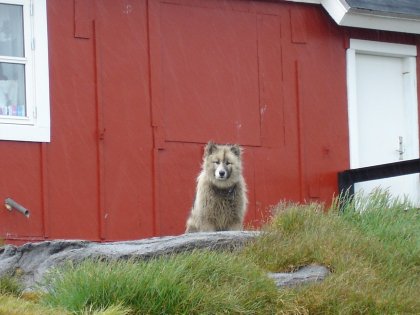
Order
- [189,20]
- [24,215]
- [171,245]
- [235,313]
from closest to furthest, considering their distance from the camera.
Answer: [235,313]
[171,245]
[24,215]
[189,20]

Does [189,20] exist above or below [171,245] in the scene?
above

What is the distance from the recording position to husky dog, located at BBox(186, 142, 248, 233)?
15203 mm

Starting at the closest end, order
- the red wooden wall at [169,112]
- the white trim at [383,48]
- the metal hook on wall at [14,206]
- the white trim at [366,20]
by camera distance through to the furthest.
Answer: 1. the metal hook on wall at [14,206]
2. the red wooden wall at [169,112]
3. the white trim at [366,20]
4. the white trim at [383,48]

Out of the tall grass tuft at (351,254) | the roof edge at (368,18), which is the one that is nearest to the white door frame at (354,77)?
the roof edge at (368,18)

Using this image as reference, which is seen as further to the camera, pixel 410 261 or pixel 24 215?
pixel 24 215

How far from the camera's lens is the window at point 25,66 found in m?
15.2

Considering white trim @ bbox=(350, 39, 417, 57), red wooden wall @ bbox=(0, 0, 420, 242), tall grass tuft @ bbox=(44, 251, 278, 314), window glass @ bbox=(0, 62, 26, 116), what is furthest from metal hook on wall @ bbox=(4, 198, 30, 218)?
white trim @ bbox=(350, 39, 417, 57)

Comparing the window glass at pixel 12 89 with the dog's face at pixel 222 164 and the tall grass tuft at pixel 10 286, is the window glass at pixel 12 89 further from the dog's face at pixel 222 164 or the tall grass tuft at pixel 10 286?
the tall grass tuft at pixel 10 286

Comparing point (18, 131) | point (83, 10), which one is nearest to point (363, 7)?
point (83, 10)

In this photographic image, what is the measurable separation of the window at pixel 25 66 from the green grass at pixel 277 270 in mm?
3870

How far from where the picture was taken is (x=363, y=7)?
58.0 feet

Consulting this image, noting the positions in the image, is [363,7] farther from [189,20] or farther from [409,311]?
[409,311]

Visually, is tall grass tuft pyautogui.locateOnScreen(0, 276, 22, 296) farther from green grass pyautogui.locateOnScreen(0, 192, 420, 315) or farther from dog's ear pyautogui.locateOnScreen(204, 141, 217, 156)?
dog's ear pyautogui.locateOnScreen(204, 141, 217, 156)

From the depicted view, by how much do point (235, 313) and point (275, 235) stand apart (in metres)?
2.02
